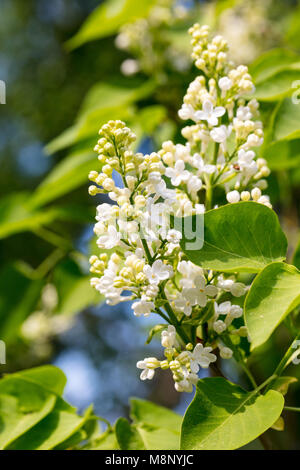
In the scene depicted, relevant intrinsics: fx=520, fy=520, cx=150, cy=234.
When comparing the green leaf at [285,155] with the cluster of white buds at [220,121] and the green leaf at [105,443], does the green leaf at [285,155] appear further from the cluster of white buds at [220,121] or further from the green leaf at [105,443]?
the green leaf at [105,443]

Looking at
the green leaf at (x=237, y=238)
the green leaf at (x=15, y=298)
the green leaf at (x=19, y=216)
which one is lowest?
the green leaf at (x=15, y=298)

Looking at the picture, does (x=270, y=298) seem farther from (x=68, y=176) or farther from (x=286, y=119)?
(x=68, y=176)

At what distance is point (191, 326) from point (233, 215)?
0.18 metres

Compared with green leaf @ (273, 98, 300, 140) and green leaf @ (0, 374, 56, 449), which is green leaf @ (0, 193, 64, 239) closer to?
green leaf @ (0, 374, 56, 449)

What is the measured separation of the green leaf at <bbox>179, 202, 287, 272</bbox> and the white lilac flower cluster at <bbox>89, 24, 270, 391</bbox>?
33 mm

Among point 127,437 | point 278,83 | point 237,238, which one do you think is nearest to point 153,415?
point 127,437

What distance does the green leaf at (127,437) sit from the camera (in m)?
0.95

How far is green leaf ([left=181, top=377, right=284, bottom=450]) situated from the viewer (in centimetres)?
69

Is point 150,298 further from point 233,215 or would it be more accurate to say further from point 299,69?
point 299,69

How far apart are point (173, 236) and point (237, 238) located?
109 mm

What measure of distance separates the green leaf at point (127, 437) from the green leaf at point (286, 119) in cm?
61

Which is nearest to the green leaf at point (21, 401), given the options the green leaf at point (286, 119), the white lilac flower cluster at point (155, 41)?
the green leaf at point (286, 119)

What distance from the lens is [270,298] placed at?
2.27 feet

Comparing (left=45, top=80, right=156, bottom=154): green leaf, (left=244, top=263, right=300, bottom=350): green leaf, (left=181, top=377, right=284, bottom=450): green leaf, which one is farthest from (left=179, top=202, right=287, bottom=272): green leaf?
(left=45, top=80, right=156, bottom=154): green leaf
